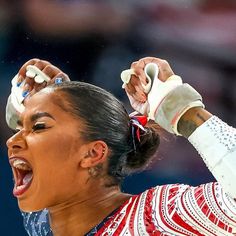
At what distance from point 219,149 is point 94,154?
0.77 feet

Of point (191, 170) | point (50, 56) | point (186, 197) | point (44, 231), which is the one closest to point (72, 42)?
point (50, 56)

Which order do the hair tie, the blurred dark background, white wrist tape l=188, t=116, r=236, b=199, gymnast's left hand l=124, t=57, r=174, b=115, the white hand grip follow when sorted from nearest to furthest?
white wrist tape l=188, t=116, r=236, b=199 < gymnast's left hand l=124, t=57, r=174, b=115 < the hair tie < the white hand grip < the blurred dark background

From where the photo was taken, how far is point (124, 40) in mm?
1898

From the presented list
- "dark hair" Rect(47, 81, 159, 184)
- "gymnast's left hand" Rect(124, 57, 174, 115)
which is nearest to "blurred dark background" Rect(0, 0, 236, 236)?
"dark hair" Rect(47, 81, 159, 184)

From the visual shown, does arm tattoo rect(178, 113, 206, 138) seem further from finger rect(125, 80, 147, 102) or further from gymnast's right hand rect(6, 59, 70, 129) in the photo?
gymnast's right hand rect(6, 59, 70, 129)

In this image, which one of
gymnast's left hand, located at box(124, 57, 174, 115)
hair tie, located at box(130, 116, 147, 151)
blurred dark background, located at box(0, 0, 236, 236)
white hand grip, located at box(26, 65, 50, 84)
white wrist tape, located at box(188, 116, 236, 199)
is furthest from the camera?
blurred dark background, located at box(0, 0, 236, 236)

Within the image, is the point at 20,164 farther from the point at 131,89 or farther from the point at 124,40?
the point at 124,40

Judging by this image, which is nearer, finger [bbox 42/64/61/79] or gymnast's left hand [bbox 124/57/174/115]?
gymnast's left hand [bbox 124/57/174/115]

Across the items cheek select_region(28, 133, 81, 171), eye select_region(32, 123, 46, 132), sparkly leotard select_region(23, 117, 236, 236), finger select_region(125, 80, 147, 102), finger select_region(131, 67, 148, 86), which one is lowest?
sparkly leotard select_region(23, 117, 236, 236)

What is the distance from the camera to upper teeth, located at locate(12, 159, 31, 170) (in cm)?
112

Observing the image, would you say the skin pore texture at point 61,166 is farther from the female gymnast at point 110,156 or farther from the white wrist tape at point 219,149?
the white wrist tape at point 219,149

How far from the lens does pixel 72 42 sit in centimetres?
192

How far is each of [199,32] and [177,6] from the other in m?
0.09

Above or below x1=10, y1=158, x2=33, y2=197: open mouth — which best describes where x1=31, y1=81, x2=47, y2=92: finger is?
above
